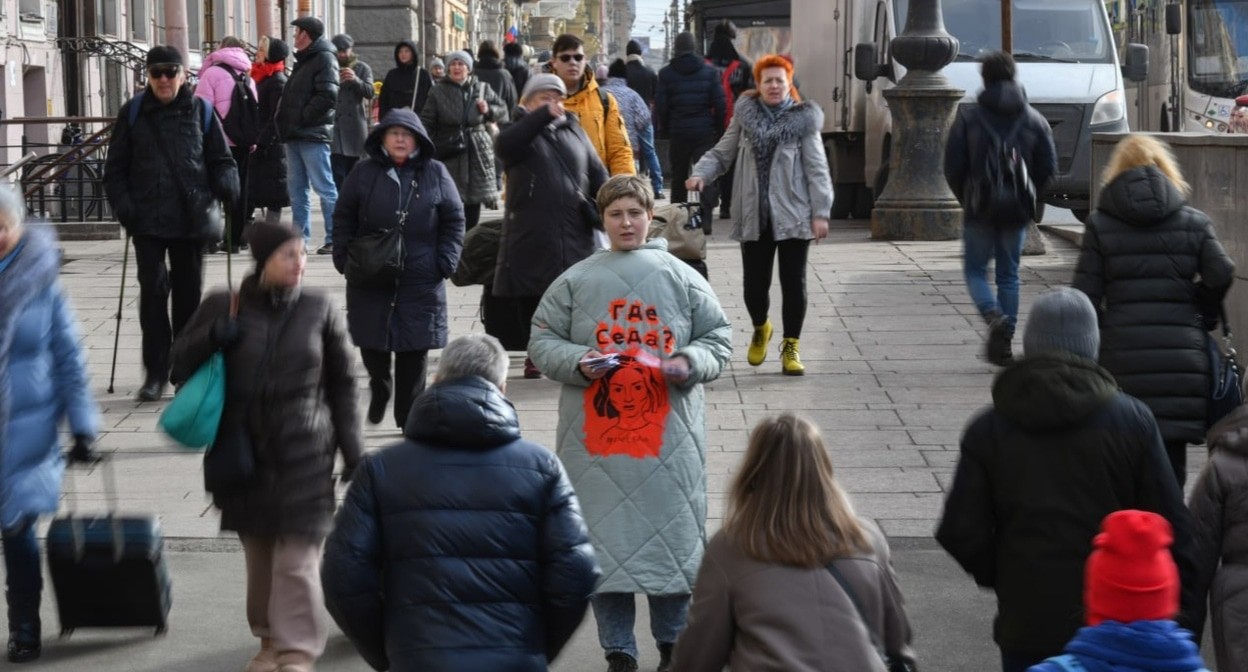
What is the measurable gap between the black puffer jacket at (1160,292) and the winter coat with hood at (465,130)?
29.5ft

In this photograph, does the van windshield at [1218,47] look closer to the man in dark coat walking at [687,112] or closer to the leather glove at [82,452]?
the man in dark coat walking at [687,112]

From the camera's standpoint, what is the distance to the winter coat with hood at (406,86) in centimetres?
1925

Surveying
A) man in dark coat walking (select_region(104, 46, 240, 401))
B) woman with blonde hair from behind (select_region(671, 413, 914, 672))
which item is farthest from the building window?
woman with blonde hair from behind (select_region(671, 413, 914, 672))

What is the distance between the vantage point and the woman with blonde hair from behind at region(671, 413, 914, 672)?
3.99 meters

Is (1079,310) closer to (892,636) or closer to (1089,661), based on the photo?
(892,636)

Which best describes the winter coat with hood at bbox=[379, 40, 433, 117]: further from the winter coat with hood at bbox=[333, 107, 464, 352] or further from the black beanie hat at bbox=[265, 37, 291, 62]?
the winter coat with hood at bbox=[333, 107, 464, 352]

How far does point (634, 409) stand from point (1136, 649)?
2.93 m

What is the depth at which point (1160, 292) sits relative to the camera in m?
6.62

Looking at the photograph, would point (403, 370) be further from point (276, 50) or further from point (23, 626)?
point (276, 50)

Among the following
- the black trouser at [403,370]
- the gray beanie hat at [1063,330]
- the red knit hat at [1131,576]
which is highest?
A: the gray beanie hat at [1063,330]

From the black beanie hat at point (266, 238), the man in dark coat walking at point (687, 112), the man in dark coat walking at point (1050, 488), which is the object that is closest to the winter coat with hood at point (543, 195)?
the black beanie hat at point (266, 238)

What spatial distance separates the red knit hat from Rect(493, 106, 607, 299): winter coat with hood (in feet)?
21.0

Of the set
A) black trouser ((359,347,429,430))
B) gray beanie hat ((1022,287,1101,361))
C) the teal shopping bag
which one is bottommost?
black trouser ((359,347,429,430))

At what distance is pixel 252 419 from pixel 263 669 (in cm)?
73
